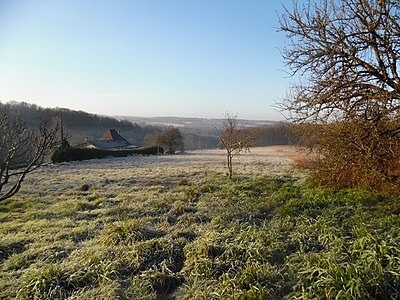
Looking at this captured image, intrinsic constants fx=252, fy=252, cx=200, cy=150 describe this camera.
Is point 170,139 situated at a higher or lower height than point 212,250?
higher

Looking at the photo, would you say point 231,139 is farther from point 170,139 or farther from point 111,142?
point 111,142

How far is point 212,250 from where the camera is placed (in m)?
4.38

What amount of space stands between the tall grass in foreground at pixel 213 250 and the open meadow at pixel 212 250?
2 cm

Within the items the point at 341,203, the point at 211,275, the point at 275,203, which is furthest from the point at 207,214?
the point at 341,203

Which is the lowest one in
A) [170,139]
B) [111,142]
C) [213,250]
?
[111,142]

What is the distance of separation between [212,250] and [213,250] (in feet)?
0.07

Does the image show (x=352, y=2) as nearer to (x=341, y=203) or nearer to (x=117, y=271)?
(x=341, y=203)

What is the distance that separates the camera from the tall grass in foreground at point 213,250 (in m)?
3.37

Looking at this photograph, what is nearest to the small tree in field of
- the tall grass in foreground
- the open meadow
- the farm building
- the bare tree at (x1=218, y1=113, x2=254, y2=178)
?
the farm building

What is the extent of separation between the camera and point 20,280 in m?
3.72

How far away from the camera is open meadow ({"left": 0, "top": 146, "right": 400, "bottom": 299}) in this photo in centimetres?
337

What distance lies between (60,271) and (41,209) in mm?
5229

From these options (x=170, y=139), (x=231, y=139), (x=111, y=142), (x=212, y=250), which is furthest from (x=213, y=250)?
(x=111, y=142)

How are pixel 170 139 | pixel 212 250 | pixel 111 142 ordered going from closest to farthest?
pixel 212 250, pixel 170 139, pixel 111 142
